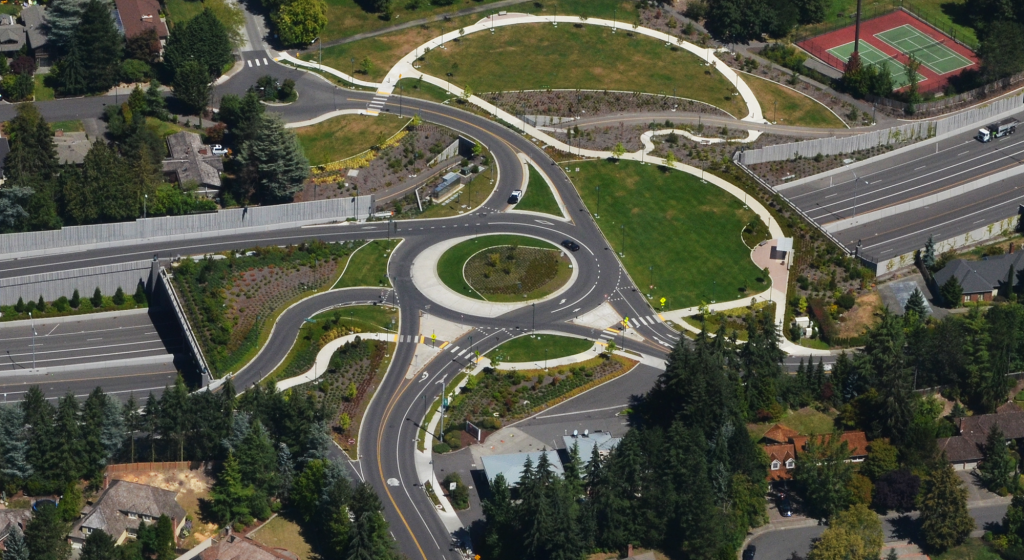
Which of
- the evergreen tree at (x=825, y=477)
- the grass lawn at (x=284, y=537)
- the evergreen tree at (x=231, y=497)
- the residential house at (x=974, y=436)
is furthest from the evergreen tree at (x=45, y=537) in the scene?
the residential house at (x=974, y=436)

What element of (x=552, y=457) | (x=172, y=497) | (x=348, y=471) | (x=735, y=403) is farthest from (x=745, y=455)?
(x=172, y=497)

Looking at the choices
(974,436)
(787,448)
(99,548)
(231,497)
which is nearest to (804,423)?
(787,448)

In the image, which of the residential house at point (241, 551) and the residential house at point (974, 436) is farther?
the residential house at point (974, 436)

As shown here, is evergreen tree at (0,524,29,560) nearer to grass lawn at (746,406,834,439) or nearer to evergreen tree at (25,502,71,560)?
evergreen tree at (25,502,71,560)

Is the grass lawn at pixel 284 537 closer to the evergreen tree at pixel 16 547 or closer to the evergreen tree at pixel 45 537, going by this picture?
the evergreen tree at pixel 45 537

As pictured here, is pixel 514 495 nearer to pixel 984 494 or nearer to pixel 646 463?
pixel 646 463

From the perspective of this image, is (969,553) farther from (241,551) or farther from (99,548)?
(99,548)

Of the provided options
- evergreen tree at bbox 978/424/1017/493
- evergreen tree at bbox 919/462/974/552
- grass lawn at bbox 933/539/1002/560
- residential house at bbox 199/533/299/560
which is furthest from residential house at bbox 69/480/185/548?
evergreen tree at bbox 978/424/1017/493
